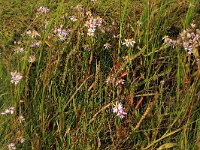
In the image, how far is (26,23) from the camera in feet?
10.9

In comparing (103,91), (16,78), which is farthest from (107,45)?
(16,78)

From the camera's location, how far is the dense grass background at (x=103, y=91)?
94.3 inches

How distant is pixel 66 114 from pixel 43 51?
408 mm

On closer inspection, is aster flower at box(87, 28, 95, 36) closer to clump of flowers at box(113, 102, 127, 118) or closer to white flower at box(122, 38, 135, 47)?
white flower at box(122, 38, 135, 47)

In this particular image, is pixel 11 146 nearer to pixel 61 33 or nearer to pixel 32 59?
pixel 32 59

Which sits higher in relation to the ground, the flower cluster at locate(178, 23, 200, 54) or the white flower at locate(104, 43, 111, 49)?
the flower cluster at locate(178, 23, 200, 54)

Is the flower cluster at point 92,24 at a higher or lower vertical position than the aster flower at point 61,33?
higher

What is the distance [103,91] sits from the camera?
8.59ft

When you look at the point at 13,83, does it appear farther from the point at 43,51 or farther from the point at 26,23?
the point at 26,23

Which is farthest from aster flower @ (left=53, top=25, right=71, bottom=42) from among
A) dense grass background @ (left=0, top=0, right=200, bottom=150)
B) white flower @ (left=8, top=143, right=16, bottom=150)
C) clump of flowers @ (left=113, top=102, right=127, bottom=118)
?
white flower @ (left=8, top=143, right=16, bottom=150)

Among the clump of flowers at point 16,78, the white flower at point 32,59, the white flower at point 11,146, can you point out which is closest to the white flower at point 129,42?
the white flower at point 32,59

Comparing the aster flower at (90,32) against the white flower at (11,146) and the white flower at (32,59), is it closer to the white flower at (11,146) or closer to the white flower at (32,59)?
the white flower at (32,59)

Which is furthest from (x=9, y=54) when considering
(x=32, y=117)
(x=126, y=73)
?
(x=126, y=73)

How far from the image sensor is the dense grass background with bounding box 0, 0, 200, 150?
2.39 m
